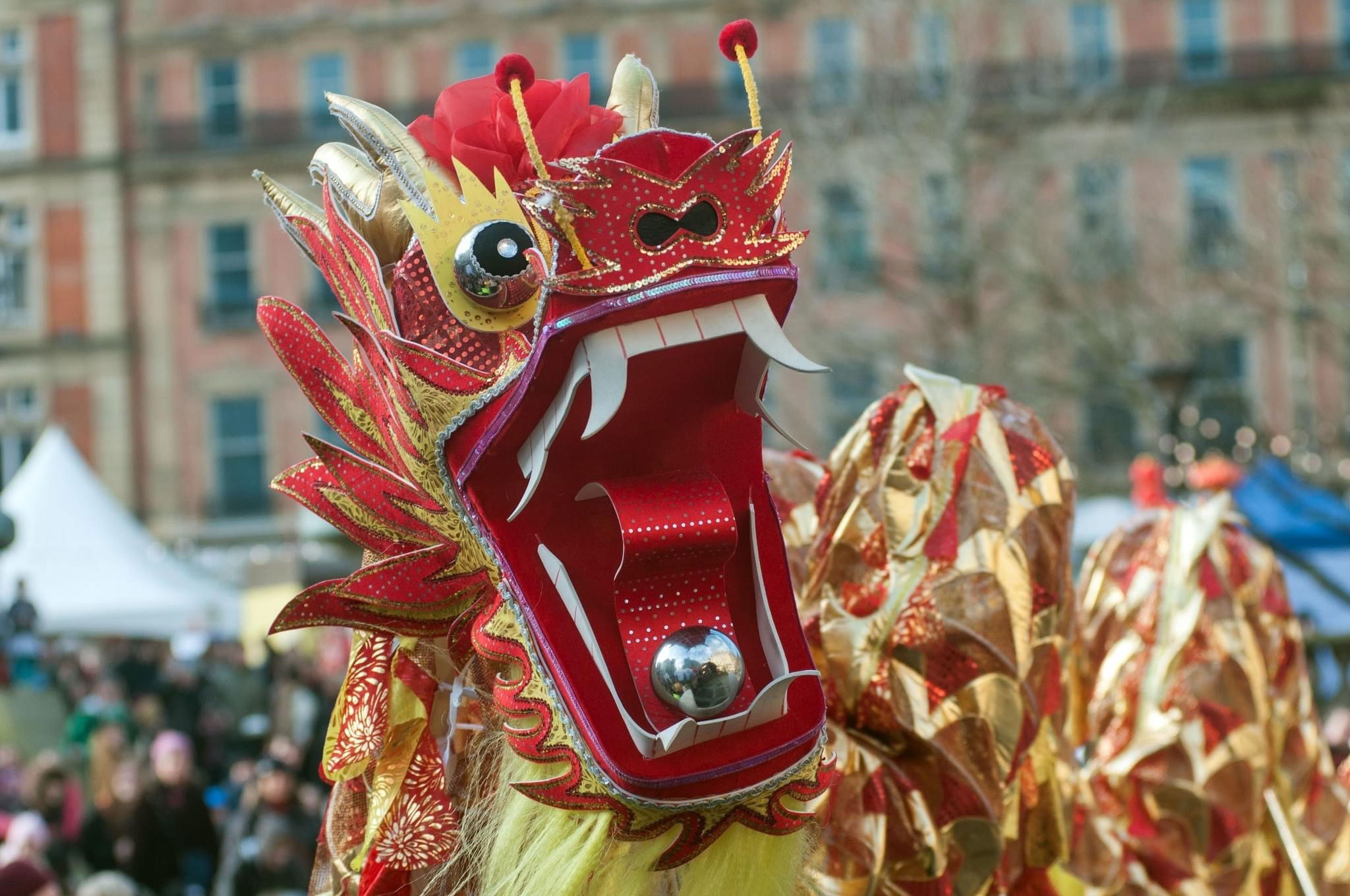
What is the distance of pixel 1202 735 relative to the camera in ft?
10.5

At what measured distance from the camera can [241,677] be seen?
14617 millimetres

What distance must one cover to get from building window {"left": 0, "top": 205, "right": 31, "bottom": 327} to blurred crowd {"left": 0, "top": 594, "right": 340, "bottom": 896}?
59.8 feet

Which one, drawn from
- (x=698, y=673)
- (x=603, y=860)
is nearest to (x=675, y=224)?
(x=698, y=673)

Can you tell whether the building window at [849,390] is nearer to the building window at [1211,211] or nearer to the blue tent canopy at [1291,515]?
the building window at [1211,211]

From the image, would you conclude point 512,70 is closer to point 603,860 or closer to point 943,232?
point 603,860

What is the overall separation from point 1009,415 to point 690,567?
88cm

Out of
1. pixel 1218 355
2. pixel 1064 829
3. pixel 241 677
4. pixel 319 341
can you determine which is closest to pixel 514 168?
pixel 319 341

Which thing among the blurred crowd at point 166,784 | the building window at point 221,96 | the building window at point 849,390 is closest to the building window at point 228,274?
the building window at point 221,96

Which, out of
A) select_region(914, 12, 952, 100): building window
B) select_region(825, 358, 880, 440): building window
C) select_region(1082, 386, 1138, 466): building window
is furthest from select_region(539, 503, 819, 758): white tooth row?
select_region(1082, 386, 1138, 466): building window

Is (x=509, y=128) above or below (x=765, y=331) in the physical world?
above

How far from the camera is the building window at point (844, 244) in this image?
21047 millimetres

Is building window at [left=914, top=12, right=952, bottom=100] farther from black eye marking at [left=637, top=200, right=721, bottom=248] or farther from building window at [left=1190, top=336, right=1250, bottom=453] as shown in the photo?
black eye marking at [left=637, top=200, right=721, bottom=248]

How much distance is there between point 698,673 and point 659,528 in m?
0.16

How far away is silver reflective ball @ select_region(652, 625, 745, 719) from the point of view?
1.95 metres
